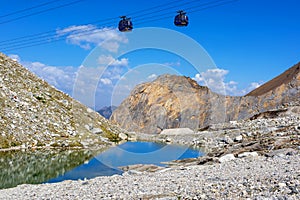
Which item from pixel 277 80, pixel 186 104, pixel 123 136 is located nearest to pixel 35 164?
pixel 123 136

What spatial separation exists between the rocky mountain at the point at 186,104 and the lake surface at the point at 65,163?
30.3 m

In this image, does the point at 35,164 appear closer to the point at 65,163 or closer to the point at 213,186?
the point at 65,163

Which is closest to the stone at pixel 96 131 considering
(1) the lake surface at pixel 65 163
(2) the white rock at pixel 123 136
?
(2) the white rock at pixel 123 136

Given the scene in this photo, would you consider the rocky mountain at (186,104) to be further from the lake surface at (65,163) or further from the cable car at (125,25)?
the cable car at (125,25)

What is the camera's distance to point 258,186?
38.1 ft

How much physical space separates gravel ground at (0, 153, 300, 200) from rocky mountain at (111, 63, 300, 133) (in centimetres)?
5095

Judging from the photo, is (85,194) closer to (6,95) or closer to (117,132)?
(6,95)

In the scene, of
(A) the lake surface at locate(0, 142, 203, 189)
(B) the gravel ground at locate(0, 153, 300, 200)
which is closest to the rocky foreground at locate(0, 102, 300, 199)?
(B) the gravel ground at locate(0, 153, 300, 200)

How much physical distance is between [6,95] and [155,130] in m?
32.5

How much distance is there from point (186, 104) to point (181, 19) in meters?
55.3

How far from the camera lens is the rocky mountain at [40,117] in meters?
40.7

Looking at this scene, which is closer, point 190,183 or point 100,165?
point 190,183

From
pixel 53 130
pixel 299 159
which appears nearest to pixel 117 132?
pixel 53 130

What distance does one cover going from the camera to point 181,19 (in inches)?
1019
